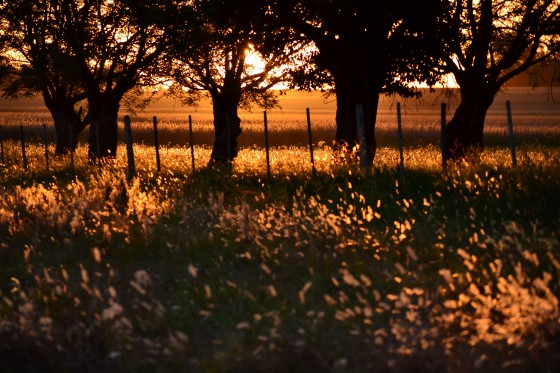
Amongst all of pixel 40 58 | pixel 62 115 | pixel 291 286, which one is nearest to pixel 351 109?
pixel 40 58

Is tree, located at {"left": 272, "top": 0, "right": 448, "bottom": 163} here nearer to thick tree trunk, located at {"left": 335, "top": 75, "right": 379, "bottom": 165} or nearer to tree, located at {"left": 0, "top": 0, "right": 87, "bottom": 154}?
thick tree trunk, located at {"left": 335, "top": 75, "right": 379, "bottom": 165}

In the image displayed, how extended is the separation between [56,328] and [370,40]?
1429cm

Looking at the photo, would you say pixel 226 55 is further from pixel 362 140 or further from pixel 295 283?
pixel 295 283

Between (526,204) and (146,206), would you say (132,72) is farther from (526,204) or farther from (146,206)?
(526,204)

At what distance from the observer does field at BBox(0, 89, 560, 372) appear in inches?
219

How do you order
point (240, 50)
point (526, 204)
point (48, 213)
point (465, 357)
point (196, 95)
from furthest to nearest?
point (196, 95), point (240, 50), point (48, 213), point (526, 204), point (465, 357)

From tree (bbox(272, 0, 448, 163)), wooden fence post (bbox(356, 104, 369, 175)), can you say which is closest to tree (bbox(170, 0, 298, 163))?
tree (bbox(272, 0, 448, 163))

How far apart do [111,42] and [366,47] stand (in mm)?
9766

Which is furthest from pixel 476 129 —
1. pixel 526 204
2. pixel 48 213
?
pixel 48 213

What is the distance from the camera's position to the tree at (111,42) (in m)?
24.2

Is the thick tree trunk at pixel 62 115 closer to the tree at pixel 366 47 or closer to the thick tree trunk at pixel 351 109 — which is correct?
the tree at pixel 366 47

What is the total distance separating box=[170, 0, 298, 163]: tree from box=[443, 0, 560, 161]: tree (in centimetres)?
493

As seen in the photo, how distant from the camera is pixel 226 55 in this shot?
25.8m

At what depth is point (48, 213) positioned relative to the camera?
11.4 meters
